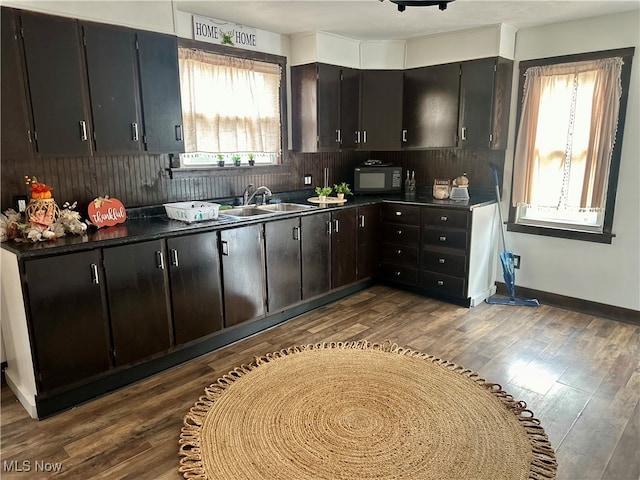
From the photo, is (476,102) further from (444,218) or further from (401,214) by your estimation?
(401,214)

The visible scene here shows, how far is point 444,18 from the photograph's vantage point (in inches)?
147

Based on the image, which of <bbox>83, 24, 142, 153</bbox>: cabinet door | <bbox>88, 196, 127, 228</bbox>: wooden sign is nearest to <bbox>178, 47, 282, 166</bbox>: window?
<bbox>83, 24, 142, 153</bbox>: cabinet door

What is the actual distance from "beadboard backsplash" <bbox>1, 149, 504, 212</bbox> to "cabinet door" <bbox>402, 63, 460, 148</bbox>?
33cm

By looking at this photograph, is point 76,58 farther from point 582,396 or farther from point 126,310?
point 582,396

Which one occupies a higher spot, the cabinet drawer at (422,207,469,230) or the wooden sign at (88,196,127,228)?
the wooden sign at (88,196,127,228)

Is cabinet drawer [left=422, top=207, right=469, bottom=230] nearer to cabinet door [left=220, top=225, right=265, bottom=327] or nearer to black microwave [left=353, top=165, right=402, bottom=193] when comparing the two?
black microwave [left=353, top=165, right=402, bottom=193]

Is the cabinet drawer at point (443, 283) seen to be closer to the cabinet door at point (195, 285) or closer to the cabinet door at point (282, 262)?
the cabinet door at point (282, 262)

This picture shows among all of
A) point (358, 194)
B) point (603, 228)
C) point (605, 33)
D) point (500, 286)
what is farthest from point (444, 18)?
point (500, 286)

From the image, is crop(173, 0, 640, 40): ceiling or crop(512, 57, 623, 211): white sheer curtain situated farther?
crop(512, 57, 623, 211): white sheer curtain

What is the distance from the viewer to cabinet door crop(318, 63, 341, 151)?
4266 mm

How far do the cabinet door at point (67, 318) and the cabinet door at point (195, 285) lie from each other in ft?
1.56

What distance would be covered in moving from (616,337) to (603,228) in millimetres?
938

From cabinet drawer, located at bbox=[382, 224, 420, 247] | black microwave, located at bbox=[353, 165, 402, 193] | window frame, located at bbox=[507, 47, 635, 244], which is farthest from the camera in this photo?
black microwave, located at bbox=[353, 165, 402, 193]

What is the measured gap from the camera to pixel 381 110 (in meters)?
4.66
